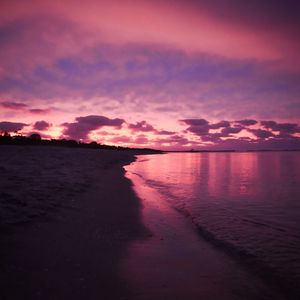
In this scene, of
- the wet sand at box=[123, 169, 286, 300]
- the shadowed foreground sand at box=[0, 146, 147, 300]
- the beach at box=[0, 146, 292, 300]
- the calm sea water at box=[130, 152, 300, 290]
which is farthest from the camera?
the calm sea water at box=[130, 152, 300, 290]

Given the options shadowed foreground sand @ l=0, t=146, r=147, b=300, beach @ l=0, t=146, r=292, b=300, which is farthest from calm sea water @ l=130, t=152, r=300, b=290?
shadowed foreground sand @ l=0, t=146, r=147, b=300

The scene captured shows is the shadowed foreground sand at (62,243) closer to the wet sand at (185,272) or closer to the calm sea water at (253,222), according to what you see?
the wet sand at (185,272)

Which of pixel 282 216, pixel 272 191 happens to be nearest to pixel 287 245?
pixel 282 216

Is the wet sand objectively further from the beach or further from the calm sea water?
the calm sea water

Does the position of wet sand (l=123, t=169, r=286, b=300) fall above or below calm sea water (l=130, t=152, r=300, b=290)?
above

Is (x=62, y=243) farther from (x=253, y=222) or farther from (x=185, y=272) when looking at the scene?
(x=253, y=222)

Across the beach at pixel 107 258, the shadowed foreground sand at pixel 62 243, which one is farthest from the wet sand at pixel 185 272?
the shadowed foreground sand at pixel 62 243

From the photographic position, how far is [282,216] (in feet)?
45.3

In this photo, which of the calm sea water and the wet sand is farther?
the calm sea water

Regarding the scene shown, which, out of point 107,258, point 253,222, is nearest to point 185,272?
point 107,258

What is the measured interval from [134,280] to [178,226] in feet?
17.3

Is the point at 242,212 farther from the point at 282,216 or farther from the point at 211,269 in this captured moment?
the point at 211,269

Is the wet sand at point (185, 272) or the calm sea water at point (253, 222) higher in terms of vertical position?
the wet sand at point (185, 272)

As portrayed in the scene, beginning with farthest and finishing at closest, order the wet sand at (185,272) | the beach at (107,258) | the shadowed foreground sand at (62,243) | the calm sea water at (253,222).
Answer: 1. the calm sea water at (253,222)
2. the wet sand at (185,272)
3. the beach at (107,258)
4. the shadowed foreground sand at (62,243)
